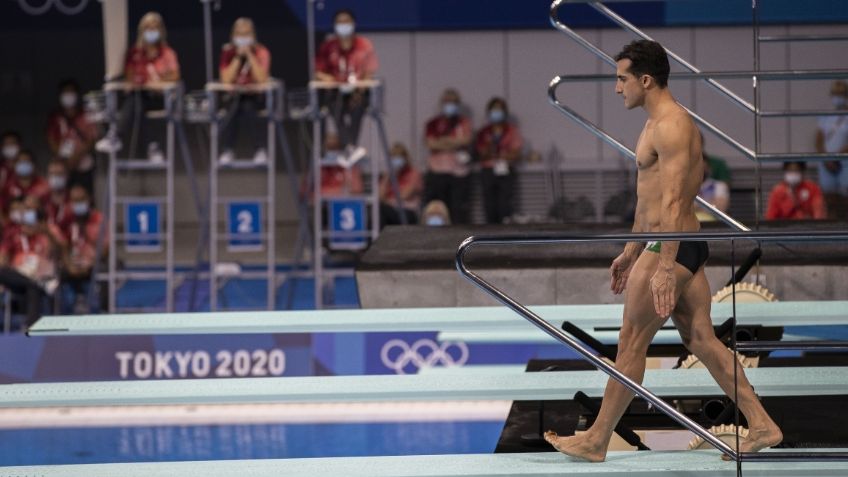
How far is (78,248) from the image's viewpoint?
42.3ft

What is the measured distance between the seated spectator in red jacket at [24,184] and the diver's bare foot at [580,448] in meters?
9.91

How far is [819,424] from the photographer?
18.0 feet

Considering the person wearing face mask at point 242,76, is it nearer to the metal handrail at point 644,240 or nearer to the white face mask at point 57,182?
the white face mask at point 57,182

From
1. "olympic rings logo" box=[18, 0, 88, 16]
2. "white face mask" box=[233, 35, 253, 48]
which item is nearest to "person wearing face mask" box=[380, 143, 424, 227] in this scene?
"white face mask" box=[233, 35, 253, 48]

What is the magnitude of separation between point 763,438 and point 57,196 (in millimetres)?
10132

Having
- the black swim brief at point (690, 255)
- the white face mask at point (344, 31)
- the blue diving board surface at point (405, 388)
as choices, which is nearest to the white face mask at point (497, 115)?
the white face mask at point (344, 31)

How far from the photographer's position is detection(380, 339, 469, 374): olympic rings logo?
10180 mm

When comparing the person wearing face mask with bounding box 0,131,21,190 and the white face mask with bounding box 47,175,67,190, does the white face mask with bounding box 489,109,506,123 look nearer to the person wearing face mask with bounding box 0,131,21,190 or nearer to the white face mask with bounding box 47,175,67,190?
the white face mask with bounding box 47,175,67,190

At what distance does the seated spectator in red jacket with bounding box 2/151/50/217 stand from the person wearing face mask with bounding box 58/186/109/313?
0.55 meters

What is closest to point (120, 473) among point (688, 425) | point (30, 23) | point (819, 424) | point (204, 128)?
point (688, 425)

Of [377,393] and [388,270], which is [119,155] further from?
[377,393]

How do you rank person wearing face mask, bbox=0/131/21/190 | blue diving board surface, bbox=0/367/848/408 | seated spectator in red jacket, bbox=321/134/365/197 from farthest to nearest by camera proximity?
person wearing face mask, bbox=0/131/21/190 → seated spectator in red jacket, bbox=321/134/365/197 → blue diving board surface, bbox=0/367/848/408

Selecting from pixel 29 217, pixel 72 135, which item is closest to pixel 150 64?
pixel 29 217

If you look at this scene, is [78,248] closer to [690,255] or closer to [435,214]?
[435,214]
